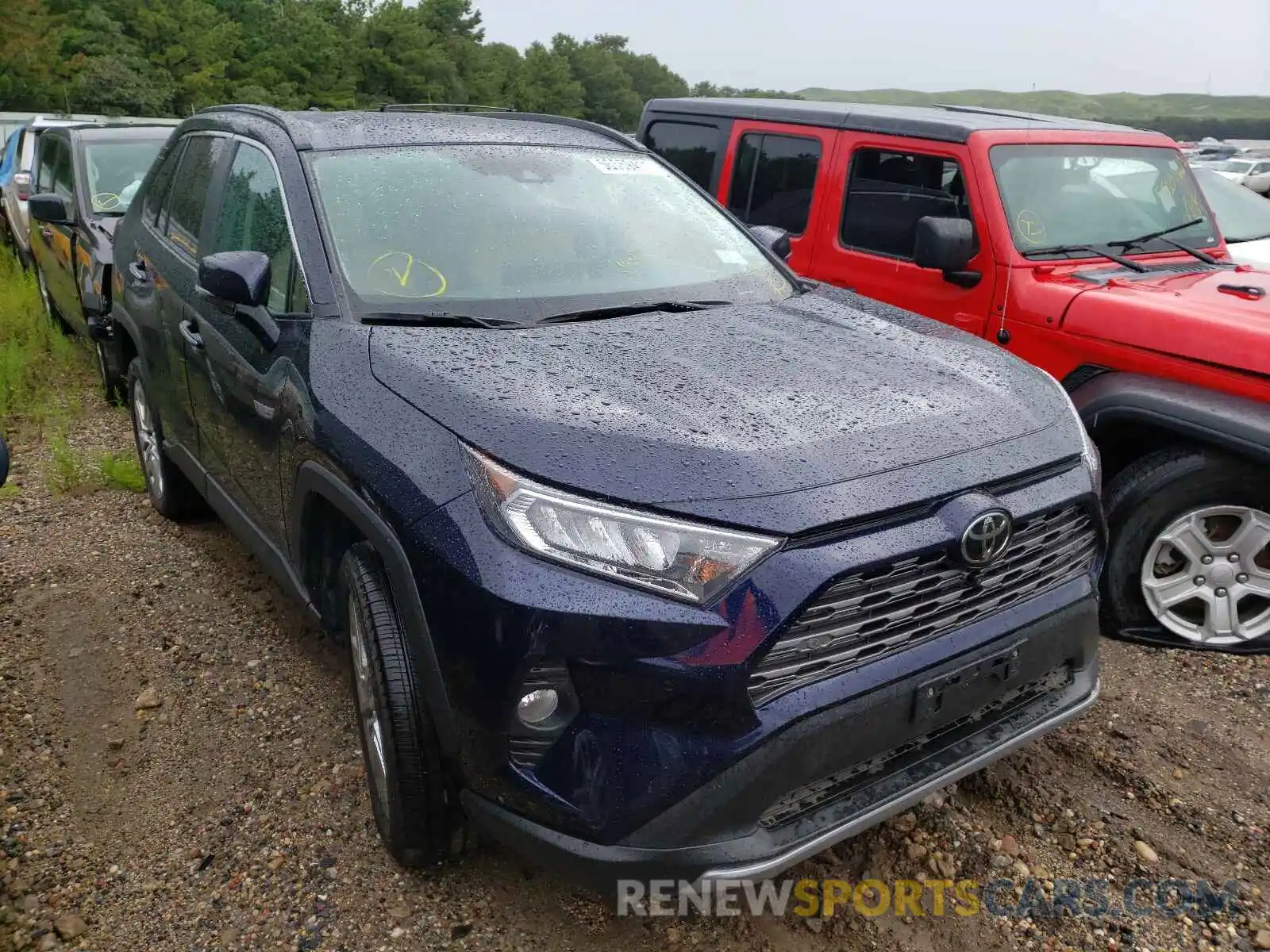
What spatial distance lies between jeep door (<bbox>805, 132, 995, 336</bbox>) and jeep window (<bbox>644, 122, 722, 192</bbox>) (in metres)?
0.95

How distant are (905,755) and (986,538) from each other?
1.72 feet

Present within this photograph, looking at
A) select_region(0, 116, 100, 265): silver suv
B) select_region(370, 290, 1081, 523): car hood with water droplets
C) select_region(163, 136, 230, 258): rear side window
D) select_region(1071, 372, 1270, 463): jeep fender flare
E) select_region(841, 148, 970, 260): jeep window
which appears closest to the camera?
select_region(370, 290, 1081, 523): car hood with water droplets

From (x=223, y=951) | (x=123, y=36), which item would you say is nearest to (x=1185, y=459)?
(x=223, y=951)

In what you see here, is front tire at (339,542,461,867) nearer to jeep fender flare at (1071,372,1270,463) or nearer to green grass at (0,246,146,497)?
jeep fender flare at (1071,372,1270,463)

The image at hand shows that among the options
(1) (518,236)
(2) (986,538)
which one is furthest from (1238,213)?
(2) (986,538)

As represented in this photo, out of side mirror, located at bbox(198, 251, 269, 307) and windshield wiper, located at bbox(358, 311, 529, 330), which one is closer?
windshield wiper, located at bbox(358, 311, 529, 330)

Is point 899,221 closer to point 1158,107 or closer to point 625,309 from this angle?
point 625,309

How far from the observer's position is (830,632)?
6.70ft

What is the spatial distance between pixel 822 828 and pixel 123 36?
179ft

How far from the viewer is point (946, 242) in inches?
165

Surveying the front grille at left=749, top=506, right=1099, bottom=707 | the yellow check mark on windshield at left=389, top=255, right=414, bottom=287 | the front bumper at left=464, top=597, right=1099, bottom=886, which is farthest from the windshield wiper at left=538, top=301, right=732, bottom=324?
the front bumper at left=464, top=597, right=1099, bottom=886

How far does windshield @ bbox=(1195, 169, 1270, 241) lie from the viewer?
6.27 meters

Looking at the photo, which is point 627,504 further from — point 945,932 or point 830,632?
point 945,932

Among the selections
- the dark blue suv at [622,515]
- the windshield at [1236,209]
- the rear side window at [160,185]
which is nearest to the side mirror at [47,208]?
the rear side window at [160,185]
